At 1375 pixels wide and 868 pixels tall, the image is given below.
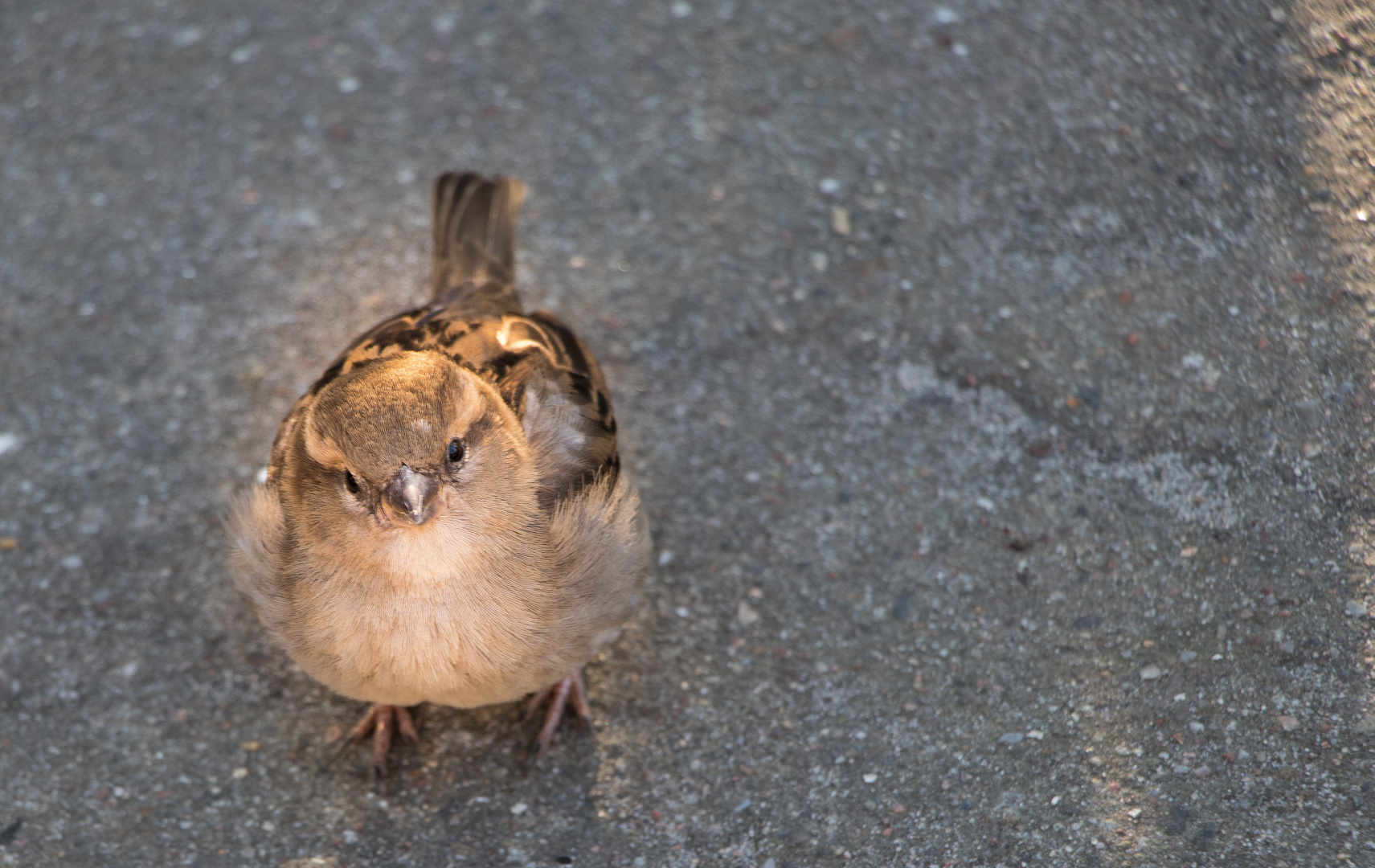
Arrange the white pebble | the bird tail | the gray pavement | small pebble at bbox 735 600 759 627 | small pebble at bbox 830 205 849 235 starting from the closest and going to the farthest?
the gray pavement, small pebble at bbox 735 600 759 627, the bird tail, the white pebble, small pebble at bbox 830 205 849 235

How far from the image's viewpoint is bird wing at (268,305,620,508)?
12.5 feet

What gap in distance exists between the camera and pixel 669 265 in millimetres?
5125

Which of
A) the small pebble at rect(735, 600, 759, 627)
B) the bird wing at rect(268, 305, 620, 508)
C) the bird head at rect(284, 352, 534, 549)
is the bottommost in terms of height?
the small pebble at rect(735, 600, 759, 627)

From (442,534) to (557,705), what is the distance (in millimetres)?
904

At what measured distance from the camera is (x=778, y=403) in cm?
A: 473

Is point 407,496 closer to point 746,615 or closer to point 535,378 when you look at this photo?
point 535,378

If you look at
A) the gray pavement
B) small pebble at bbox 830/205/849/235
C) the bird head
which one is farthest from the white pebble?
small pebble at bbox 830/205/849/235

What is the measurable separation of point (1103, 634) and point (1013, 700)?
0.38 meters

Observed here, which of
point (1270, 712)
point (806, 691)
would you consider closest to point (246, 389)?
point (806, 691)

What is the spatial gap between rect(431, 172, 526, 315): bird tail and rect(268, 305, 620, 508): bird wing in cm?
30

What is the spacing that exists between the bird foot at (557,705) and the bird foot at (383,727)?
0.38m

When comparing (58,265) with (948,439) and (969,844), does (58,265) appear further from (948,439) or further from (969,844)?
(969,844)

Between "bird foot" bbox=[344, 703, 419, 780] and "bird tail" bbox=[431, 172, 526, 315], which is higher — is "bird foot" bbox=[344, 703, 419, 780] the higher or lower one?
the lower one

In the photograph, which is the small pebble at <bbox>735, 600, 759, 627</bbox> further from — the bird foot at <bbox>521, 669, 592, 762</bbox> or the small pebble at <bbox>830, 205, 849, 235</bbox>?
the small pebble at <bbox>830, 205, 849, 235</bbox>
